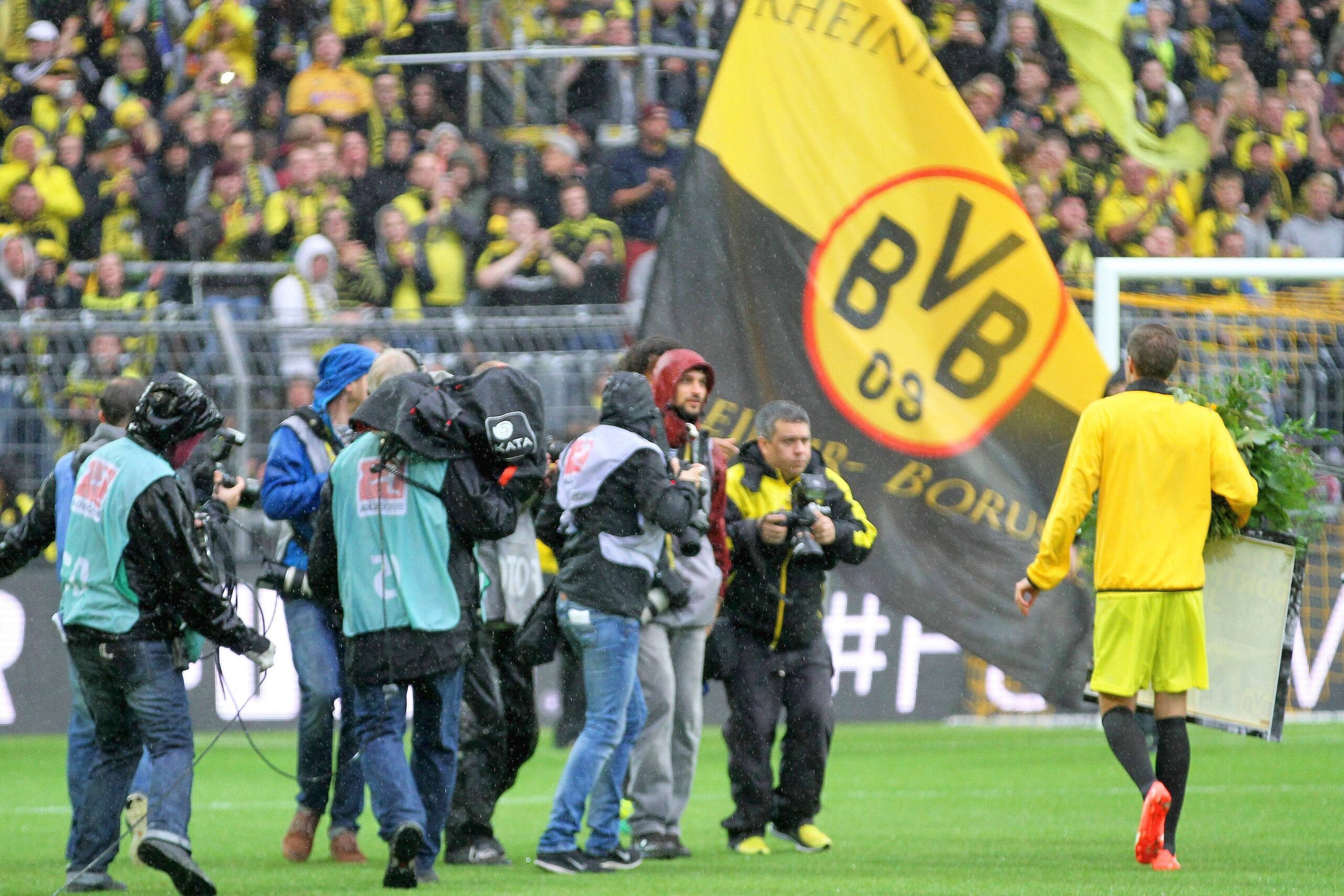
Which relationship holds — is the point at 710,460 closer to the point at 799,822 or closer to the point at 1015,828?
the point at 799,822

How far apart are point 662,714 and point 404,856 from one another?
4.84 feet

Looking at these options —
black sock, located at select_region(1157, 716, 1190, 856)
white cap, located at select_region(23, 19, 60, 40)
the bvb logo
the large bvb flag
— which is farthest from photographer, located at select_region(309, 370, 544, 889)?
white cap, located at select_region(23, 19, 60, 40)

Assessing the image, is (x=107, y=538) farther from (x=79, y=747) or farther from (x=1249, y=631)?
(x=1249, y=631)

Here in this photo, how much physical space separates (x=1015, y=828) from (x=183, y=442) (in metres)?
3.80

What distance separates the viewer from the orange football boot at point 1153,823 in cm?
619

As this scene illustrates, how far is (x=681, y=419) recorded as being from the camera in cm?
711

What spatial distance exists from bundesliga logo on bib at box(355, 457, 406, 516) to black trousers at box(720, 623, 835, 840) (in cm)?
189

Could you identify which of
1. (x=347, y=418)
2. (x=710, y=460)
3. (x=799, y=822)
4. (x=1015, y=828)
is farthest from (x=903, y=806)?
(x=347, y=418)

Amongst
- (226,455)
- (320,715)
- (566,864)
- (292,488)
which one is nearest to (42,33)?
(226,455)

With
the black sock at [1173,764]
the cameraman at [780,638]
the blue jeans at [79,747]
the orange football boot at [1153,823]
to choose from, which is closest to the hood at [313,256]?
the cameraman at [780,638]

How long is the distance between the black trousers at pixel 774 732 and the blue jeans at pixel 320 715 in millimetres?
1447

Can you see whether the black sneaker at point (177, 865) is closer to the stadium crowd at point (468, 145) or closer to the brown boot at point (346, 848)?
the brown boot at point (346, 848)

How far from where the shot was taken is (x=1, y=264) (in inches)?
594

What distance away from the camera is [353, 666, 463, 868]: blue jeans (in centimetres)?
583
